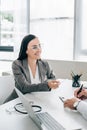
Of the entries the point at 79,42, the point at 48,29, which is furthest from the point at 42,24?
the point at 79,42

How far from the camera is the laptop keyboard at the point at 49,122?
152 cm

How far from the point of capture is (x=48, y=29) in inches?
163

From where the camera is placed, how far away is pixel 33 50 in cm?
258

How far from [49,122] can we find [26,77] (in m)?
1.00

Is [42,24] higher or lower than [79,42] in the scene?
higher

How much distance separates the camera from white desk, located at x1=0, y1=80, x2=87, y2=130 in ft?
5.17

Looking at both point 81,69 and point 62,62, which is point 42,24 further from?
point 81,69

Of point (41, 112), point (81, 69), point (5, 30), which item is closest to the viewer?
point (41, 112)

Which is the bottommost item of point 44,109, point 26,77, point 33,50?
point 44,109

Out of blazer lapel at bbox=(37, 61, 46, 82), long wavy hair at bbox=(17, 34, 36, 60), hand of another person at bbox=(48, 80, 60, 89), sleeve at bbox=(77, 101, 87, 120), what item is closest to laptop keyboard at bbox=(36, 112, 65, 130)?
sleeve at bbox=(77, 101, 87, 120)

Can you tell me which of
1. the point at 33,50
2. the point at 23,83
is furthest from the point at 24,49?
the point at 23,83

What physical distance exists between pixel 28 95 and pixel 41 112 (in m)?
0.51

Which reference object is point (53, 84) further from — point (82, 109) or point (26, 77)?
point (82, 109)

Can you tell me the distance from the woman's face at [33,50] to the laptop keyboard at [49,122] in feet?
3.04
